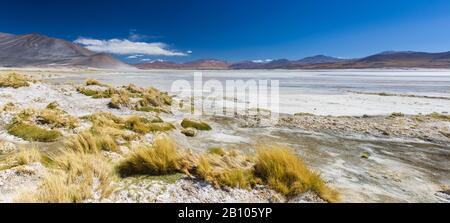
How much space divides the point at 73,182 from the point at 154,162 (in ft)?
4.42

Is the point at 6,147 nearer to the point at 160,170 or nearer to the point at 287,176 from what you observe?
the point at 160,170

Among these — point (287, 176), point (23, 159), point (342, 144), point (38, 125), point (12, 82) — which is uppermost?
point (12, 82)

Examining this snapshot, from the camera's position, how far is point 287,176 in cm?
493

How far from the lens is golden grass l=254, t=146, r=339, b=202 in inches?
183

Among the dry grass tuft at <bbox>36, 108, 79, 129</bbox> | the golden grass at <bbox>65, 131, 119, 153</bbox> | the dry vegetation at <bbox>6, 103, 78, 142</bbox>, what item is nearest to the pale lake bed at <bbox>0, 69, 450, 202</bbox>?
the dry vegetation at <bbox>6, 103, 78, 142</bbox>

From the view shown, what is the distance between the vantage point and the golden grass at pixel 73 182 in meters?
3.69

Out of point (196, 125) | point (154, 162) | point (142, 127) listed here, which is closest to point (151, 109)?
point (196, 125)

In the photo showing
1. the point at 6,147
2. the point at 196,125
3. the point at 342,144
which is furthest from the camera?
the point at 196,125

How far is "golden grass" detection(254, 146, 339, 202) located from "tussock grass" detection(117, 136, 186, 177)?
146 centimetres

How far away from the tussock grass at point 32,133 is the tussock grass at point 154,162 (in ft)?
12.3

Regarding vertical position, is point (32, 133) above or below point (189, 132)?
above
